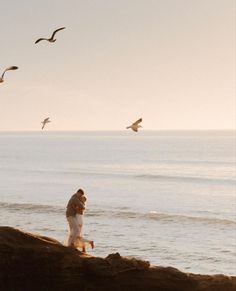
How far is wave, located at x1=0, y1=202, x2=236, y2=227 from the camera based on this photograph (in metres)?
51.1

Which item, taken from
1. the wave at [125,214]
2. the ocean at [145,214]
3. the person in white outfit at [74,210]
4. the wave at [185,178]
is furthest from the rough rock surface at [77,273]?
the wave at [185,178]

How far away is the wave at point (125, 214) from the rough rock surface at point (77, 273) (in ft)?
117

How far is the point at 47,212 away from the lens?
54.6 metres

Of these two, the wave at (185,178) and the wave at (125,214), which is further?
the wave at (185,178)

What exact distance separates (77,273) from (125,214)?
39996mm

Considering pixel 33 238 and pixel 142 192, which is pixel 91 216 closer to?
pixel 142 192

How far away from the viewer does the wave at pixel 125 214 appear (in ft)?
168

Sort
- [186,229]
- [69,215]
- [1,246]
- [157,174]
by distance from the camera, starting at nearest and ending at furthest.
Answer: [1,246] → [69,215] → [186,229] → [157,174]

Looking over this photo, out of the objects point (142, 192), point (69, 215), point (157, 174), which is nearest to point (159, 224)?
point (142, 192)

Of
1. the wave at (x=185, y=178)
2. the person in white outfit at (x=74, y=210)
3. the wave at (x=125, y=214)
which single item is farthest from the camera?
the wave at (x=185, y=178)

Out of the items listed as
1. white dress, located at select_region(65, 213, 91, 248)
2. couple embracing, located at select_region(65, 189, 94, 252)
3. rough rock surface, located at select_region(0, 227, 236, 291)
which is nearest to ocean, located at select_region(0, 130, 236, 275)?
white dress, located at select_region(65, 213, 91, 248)

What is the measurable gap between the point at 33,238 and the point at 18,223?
33.8 m

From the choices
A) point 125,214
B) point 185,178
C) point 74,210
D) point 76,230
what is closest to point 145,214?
point 125,214

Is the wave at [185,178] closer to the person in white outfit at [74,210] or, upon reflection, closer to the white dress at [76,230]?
the white dress at [76,230]
